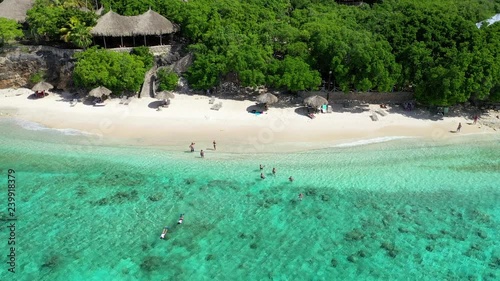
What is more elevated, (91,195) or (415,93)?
(415,93)

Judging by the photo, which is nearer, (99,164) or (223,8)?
(99,164)

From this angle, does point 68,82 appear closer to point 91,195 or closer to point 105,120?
point 105,120

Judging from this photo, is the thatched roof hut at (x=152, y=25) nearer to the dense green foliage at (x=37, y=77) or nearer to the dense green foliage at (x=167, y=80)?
the dense green foliage at (x=167, y=80)

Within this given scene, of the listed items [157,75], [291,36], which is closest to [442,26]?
[291,36]

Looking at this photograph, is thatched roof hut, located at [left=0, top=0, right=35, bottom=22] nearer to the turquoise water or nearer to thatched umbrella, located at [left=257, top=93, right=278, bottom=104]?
the turquoise water

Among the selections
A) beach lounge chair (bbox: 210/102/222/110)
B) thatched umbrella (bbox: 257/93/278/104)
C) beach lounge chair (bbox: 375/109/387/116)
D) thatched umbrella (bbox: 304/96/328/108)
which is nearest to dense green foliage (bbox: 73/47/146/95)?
beach lounge chair (bbox: 210/102/222/110)
